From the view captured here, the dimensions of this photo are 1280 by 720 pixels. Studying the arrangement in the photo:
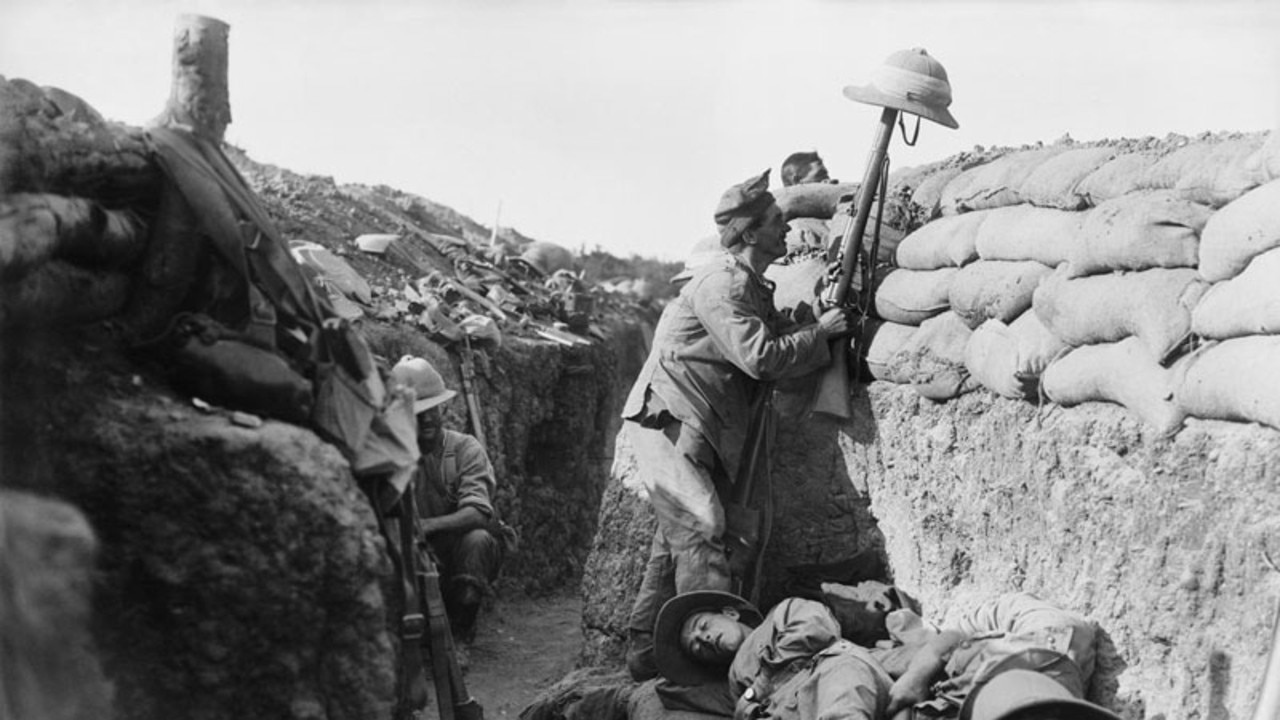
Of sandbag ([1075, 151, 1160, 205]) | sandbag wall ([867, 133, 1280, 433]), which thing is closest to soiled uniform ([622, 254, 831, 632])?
sandbag wall ([867, 133, 1280, 433])

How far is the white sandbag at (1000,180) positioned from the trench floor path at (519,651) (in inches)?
127

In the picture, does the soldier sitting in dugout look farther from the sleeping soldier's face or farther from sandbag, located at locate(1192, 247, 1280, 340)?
sandbag, located at locate(1192, 247, 1280, 340)

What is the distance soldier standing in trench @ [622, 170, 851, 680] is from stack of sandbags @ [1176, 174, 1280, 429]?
2236mm

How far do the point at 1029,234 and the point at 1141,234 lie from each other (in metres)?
0.90

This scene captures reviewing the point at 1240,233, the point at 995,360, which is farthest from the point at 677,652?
the point at 1240,233

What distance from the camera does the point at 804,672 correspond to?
19.1 ft

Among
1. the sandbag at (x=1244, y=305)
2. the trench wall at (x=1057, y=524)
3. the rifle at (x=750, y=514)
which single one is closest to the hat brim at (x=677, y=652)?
the rifle at (x=750, y=514)

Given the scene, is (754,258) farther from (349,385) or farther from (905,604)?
(349,385)

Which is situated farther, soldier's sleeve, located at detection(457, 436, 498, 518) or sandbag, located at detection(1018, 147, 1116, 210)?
soldier's sleeve, located at detection(457, 436, 498, 518)

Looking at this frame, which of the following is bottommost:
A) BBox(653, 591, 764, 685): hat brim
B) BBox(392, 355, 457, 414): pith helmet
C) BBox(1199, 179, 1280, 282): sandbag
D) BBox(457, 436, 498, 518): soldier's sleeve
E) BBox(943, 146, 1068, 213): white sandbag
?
BBox(653, 591, 764, 685): hat brim

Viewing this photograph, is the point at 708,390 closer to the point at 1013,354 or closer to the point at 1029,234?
the point at 1013,354

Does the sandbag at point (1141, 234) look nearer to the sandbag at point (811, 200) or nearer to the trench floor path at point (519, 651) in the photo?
the sandbag at point (811, 200)

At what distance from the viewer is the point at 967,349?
22.0ft

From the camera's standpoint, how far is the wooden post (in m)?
3.92
